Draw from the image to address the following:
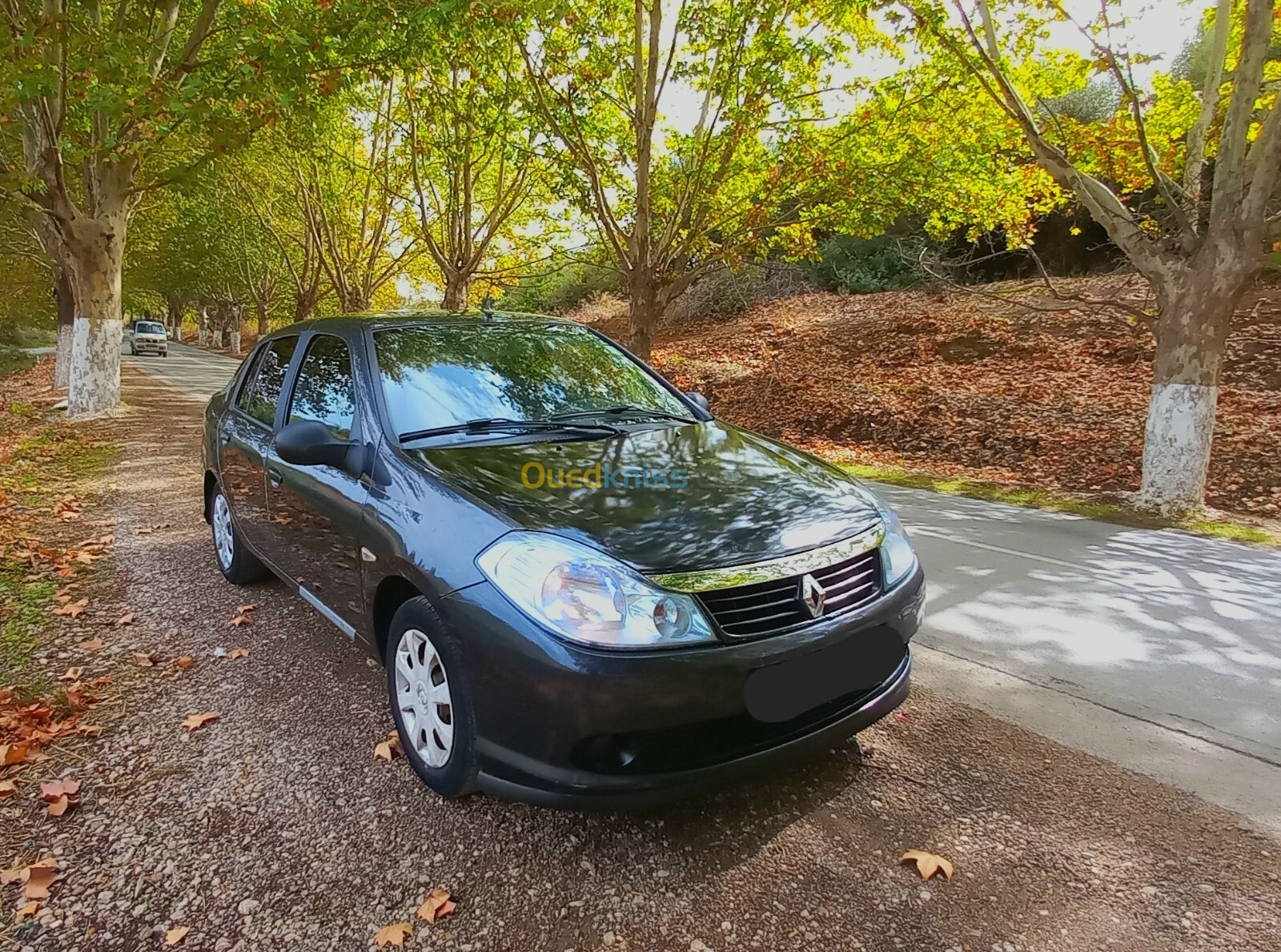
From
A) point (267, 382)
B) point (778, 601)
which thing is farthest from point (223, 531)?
point (778, 601)

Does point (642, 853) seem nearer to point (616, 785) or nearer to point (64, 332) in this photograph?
point (616, 785)

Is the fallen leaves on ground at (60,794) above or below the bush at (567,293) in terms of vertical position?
below

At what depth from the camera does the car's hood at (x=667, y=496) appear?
2.37 m

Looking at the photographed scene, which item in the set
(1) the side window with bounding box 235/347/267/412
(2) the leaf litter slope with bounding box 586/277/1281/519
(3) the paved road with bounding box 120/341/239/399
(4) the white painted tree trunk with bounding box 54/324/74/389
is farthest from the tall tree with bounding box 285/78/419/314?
(1) the side window with bounding box 235/347/267/412

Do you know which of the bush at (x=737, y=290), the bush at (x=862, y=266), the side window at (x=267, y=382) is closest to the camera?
the side window at (x=267, y=382)

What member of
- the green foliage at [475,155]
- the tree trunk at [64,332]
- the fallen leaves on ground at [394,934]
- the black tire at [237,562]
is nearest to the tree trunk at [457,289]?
the green foliage at [475,155]

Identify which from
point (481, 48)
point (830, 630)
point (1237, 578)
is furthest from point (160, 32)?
point (1237, 578)

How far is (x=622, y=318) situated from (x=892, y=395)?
12.6 metres

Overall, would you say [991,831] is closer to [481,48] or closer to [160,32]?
[481,48]

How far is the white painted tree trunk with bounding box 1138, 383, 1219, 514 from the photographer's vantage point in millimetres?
7449

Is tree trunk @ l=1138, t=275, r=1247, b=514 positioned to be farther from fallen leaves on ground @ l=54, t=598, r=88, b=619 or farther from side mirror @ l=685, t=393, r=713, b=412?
fallen leaves on ground @ l=54, t=598, r=88, b=619

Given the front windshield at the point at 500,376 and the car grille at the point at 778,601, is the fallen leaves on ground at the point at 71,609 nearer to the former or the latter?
the front windshield at the point at 500,376

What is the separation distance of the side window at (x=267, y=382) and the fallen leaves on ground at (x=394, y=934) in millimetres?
2719

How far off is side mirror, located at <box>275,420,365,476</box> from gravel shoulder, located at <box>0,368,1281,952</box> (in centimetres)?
110
